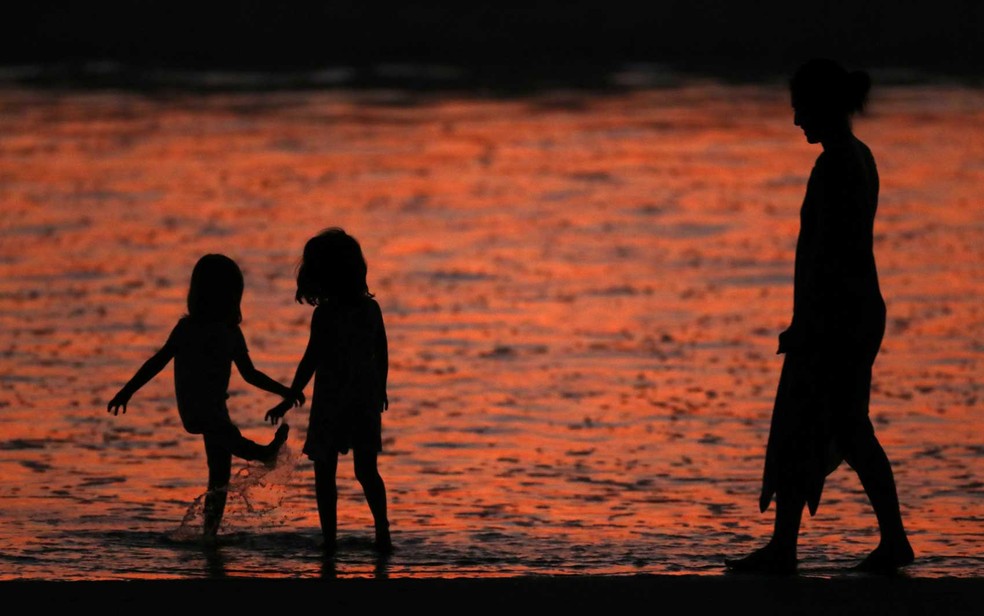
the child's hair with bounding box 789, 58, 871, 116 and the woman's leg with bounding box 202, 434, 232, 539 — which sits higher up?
the child's hair with bounding box 789, 58, 871, 116

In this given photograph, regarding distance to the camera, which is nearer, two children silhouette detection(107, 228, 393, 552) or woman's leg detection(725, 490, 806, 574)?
woman's leg detection(725, 490, 806, 574)

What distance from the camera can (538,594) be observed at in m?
7.21

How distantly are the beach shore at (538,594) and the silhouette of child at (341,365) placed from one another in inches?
44.0

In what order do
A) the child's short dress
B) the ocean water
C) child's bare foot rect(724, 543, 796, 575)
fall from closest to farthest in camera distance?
1. child's bare foot rect(724, 543, 796, 575)
2. the child's short dress
3. the ocean water

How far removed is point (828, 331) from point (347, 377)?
1.98 metres

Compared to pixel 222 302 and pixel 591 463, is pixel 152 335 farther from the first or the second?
pixel 222 302

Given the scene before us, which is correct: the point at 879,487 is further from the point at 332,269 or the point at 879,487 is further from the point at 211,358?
the point at 211,358

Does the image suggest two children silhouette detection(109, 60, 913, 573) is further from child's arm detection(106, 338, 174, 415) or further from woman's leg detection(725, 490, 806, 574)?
child's arm detection(106, 338, 174, 415)

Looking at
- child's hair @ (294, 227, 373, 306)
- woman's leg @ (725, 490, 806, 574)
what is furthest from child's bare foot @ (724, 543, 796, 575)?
child's hair @ (294, 227, 373, 306)

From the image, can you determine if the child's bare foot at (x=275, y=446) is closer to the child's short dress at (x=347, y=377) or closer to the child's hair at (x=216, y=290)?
the child's short dress at (x=347, y=377)

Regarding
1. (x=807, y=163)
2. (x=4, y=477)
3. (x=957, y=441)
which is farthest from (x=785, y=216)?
(x=4, y=477)

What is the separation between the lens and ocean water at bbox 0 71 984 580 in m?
9.11

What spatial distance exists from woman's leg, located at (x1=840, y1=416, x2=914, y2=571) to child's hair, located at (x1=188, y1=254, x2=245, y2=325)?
257cm

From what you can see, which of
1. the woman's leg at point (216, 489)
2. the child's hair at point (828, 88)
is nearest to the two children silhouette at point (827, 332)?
the child's hair at point (828, 88)
